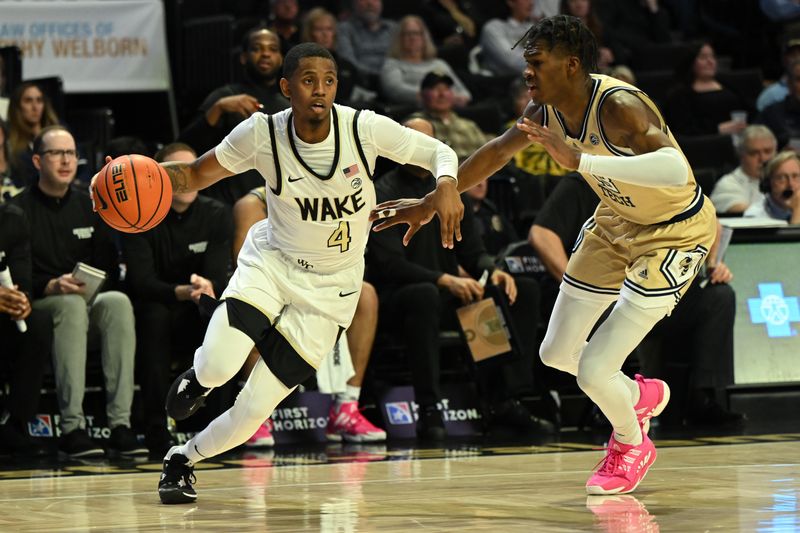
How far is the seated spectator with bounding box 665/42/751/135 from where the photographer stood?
11.8 meters

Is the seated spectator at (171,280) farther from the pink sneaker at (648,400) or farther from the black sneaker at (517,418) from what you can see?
the pink sneaker at (648,400)

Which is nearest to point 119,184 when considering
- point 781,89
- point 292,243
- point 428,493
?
point 292,243

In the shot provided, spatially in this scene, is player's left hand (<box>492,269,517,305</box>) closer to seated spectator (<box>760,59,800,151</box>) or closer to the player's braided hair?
the player's braided hair

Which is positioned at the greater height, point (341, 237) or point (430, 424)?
point (341, 237)

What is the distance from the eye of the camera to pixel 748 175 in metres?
10.2

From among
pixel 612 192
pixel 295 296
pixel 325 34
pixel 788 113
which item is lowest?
pixel 295 296

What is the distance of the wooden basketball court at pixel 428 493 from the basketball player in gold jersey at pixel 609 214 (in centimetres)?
45

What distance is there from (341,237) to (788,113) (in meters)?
7.08

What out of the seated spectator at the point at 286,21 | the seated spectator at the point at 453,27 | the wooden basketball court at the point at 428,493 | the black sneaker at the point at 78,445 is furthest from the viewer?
the seated spectator at the point at 453,27

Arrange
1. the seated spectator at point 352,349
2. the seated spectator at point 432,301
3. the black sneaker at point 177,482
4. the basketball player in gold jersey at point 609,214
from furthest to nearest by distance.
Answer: the seated spectator at point 432,301 < the seated spectator at point 352,349 < the black sneaker at point 177,482 < the basketball player in gold jersey at point 609,214

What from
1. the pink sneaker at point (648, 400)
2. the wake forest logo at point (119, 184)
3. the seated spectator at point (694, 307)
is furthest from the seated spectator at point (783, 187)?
the wake forest logo at point (119, 184)

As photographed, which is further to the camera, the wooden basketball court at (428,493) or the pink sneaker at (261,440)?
the pink sneaker at (261,440)

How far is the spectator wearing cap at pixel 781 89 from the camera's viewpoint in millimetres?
11852

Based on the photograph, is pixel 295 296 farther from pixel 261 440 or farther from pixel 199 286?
pixel 261 440
